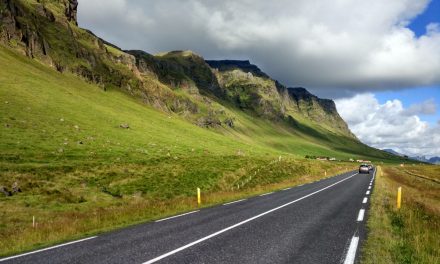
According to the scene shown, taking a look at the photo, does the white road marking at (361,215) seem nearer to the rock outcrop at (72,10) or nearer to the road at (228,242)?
the road at (228,242)

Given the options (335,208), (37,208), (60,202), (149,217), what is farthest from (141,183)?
(335,208)

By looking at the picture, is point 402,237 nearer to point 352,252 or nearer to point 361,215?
point 352,252

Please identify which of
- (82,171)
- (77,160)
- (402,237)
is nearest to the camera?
(402,237)

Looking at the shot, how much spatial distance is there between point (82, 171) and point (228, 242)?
1250 inches

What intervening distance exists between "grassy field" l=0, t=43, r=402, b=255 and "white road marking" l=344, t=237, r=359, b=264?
9.55 meters

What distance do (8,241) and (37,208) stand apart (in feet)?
44.7

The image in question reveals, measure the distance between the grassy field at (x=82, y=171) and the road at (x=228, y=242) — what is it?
225 cm

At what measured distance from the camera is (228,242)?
39.3ft

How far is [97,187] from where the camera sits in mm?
35906

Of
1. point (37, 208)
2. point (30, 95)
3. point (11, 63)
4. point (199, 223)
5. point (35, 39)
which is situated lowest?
point (37, 208)

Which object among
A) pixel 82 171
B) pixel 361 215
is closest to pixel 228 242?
pixel 361 215

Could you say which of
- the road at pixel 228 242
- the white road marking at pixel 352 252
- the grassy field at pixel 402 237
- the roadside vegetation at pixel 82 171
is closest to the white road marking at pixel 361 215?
the road at pixel 228 242

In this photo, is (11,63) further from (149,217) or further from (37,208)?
(149,217)

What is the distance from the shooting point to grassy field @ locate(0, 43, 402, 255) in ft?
67.6
